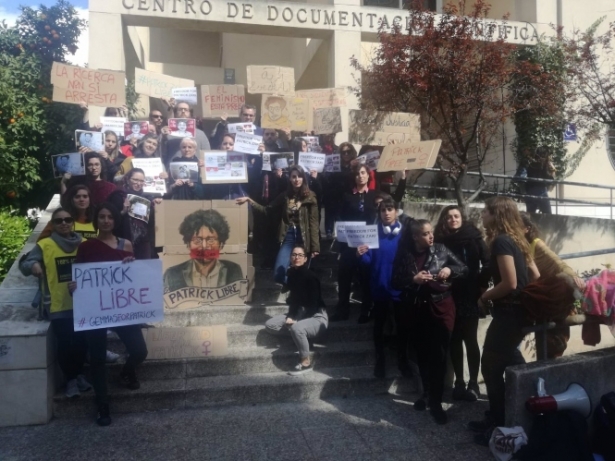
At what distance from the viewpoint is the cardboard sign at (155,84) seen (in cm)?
808

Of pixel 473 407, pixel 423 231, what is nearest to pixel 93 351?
pixel 423 231

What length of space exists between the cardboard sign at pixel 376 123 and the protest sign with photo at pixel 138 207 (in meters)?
2.99

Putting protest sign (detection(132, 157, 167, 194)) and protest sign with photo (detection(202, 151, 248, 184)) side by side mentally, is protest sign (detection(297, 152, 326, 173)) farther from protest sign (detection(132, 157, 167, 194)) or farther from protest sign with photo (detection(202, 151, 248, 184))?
protest sign (detection(132, 157, 167, 194))

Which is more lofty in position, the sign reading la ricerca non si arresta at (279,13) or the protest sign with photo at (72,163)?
the sign reading la ricerca non si arresta at (279,13)

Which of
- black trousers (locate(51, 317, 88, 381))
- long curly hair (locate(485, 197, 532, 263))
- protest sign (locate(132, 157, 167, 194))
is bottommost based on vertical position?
black trousers (locate(51, 317, 88, 381))

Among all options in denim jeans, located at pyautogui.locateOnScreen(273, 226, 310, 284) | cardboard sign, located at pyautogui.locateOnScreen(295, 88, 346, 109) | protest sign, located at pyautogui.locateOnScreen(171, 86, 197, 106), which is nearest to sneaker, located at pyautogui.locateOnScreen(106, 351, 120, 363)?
denim jeans, located at pyautogui.locateOnScreen(273, 226, 310, 284)

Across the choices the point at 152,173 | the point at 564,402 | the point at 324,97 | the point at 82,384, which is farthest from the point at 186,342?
the point at 324,97

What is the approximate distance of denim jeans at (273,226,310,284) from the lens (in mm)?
6227

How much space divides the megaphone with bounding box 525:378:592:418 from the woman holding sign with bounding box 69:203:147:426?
327 cm

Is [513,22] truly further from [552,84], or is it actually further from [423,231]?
[423,231]

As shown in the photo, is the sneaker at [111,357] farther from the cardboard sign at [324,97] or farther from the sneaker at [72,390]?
the cardboard sign at [324,97]

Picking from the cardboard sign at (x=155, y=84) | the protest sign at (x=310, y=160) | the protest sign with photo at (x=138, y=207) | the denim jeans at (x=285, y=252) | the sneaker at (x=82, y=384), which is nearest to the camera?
the sneaker at (x=82, y=384)

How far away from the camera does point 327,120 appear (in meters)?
8.12

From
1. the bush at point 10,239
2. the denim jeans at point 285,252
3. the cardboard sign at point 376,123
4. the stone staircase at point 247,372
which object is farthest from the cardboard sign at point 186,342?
the cardboard sign at point 376,123
